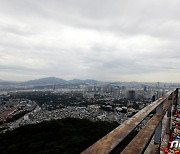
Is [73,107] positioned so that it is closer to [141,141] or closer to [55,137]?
[55,137]

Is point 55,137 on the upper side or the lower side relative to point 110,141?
lower

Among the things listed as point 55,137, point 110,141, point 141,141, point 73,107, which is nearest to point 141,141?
point 141,141

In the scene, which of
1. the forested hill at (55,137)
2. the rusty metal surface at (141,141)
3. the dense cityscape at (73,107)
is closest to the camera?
the rusty metal surface at (141,141)

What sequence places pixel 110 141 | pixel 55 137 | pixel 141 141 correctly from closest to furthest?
pixel 110 141
pixel 141 141
pixel 55 137

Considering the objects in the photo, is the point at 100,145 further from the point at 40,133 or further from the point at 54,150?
the point at 40,133

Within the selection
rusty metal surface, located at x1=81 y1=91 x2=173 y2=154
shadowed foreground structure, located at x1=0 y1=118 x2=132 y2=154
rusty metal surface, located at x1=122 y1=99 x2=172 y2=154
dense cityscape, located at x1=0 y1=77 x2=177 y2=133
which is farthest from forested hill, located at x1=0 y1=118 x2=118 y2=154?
rusty metal surface, located at x1=81 y1=91 x2=173 y2=154

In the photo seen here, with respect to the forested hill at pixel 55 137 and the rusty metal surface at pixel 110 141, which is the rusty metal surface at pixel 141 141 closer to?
the rusty metal surface at pixel 110 141

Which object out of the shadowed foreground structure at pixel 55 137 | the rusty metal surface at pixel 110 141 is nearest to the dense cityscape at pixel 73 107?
the shadowed foreground structure at pixel 55 137

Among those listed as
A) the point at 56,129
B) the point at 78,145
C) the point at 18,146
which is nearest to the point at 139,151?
the point at 78,145
